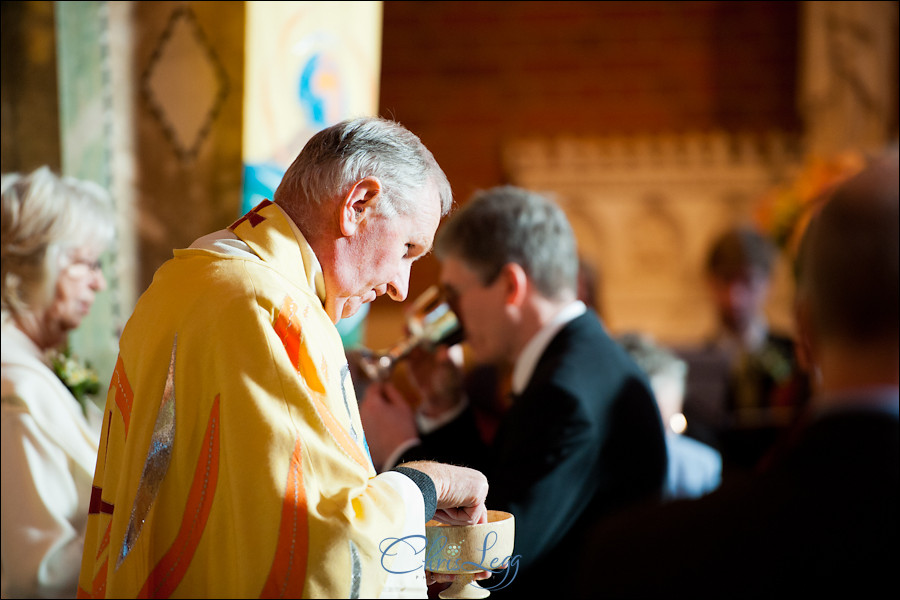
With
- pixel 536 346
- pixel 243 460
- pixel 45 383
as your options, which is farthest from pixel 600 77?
pixel 243 460

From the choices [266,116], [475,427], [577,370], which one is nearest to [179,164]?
[266,116]

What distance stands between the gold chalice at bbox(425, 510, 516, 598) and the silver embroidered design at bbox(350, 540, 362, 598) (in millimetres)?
224

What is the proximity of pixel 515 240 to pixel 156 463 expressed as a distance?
53.4 inches

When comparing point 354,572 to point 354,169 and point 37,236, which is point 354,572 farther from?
point 37,236

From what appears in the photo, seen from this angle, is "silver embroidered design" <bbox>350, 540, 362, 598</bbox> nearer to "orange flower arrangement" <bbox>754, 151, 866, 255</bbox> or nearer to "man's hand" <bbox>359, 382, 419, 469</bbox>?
"man's hand" <bbox>359, 382, 419, 469</bbox>

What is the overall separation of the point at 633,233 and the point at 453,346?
4.34 meters

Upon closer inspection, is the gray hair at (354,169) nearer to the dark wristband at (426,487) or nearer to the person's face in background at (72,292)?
the dark wristband at (426,487)

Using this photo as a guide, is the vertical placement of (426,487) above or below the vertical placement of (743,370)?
above

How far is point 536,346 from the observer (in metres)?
2.33

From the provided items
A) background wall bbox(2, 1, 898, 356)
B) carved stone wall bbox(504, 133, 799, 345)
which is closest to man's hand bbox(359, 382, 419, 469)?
background wall bbox(2, 1, 898, 356)

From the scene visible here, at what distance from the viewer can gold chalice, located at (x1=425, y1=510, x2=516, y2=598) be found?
4.44ft

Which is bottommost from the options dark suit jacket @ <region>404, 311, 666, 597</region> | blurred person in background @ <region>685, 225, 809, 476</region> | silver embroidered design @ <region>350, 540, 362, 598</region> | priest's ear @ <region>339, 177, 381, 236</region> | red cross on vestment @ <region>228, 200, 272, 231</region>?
blurred person in background @ <region>685, 225, 809, 476</region>

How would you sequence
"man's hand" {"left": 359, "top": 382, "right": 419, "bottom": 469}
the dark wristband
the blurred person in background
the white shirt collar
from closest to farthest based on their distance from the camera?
1. the dark wristband
2. "man's hand" {"left": 359, "top": 382, "right": 419, "bottom": 469}
3. the white shirt collar
4. the blurred person in background

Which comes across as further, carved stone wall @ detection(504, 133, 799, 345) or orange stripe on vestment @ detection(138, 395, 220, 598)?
carved stone wall @ detection(504, 133, 799, 345)
